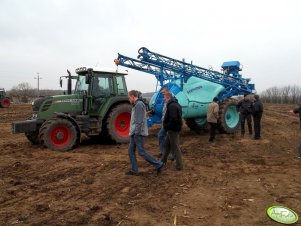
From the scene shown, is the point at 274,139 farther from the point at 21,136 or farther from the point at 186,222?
the point at 21,136

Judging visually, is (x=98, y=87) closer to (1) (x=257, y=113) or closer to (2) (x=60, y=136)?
(2) (x=60, y=136)

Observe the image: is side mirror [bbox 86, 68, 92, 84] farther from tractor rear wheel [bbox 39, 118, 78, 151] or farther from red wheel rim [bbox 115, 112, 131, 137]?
red wheel rim [bbox 115, 112, 131, 137]

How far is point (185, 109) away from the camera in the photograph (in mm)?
11703

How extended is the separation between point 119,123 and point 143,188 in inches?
188

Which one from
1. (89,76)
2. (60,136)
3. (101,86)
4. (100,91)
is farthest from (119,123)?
(60,136)

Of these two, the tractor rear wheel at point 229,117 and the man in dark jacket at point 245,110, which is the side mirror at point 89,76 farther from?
the man in dark jacket at point 245,110

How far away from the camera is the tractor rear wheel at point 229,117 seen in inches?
489

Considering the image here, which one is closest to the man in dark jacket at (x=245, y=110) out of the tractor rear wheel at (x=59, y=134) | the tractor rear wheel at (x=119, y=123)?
the tractor rear wheel at (x=119, y=123)

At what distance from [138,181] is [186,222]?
75.4 inches

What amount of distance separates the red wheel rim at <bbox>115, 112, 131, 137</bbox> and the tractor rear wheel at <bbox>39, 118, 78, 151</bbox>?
145cm

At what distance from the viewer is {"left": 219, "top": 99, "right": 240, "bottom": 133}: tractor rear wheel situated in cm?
1243

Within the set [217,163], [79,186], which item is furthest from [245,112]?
[79,186]

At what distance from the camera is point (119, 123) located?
1032 centimetres

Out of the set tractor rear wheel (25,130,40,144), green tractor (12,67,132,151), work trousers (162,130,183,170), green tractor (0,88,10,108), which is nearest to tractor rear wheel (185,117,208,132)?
green tractor (12,67,132,151)
